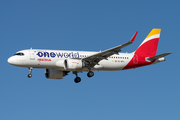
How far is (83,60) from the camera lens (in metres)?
48.4

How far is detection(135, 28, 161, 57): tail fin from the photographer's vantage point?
5416 cm

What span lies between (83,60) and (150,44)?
1259 cm

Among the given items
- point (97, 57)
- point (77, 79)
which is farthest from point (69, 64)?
point (77, 79)

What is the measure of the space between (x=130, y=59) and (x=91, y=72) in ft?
22.1

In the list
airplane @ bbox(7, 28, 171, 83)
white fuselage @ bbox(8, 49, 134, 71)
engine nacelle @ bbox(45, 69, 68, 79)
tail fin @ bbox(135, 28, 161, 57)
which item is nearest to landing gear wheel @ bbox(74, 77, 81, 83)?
airplane @ bbox(7, 28, 171, 83)

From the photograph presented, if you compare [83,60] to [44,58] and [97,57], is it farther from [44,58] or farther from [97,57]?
[44,58]

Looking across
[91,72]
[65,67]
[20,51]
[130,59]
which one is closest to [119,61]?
[130,59]

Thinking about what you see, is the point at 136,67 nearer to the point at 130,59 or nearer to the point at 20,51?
the point at 130,59

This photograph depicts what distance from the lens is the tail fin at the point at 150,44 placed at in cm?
5416

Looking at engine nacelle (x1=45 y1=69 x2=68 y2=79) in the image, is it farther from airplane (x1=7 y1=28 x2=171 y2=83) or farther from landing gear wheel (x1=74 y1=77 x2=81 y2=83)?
landing gear wheel (x1=74 y1=77 x2=81 y2=83)

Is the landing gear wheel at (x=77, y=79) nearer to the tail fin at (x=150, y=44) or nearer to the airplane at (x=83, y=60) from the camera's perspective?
the airplane at (x=83, y=60)

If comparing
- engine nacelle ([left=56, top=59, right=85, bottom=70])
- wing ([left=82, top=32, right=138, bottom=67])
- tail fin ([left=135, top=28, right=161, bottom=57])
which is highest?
tail fin ([left=135, top=28, right=161, bottom=57])

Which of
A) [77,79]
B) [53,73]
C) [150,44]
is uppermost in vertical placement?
[150,44]

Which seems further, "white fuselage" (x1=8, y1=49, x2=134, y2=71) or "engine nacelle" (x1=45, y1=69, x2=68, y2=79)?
"engine nacelle" (x1=45, y1=69, x2=68, y2=79)
